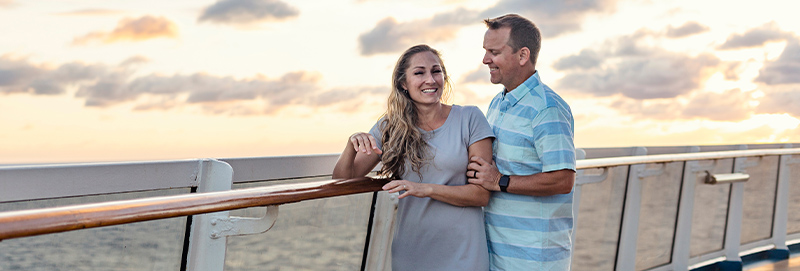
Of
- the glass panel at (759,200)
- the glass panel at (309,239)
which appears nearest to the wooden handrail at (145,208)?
the glass panel at (309,239)

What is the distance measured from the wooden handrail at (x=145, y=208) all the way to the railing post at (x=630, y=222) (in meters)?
3.60

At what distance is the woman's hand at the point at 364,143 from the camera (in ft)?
7.38

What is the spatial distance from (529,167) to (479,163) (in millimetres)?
Answer: 233

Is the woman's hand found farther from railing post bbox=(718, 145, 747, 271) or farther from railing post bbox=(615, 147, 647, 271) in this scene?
railing post bbox=(718, 145, 747, 271)

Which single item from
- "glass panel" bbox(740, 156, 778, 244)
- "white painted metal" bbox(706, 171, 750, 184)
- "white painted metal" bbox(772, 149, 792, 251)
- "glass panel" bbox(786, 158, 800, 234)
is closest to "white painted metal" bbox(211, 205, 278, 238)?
"white painted metal" bbox(706, 171, 750, 184)

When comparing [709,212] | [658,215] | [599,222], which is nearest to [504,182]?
[599,222]

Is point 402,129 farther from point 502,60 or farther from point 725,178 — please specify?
point 725,178

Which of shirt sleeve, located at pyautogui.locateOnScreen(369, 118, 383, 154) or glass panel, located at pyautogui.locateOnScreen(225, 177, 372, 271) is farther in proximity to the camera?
glass panel, located at pyautogui.locateOnScreen(225, 177, 372, 271)

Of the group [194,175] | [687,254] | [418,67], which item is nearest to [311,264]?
[194,175]

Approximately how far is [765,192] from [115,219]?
26.0 feet

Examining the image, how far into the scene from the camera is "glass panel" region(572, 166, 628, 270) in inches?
187

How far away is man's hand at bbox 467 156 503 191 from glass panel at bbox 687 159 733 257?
14.1ft

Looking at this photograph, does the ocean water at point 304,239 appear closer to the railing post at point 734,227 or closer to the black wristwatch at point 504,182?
the black wristwatch at point 504,182

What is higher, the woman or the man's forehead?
the man's forehead
